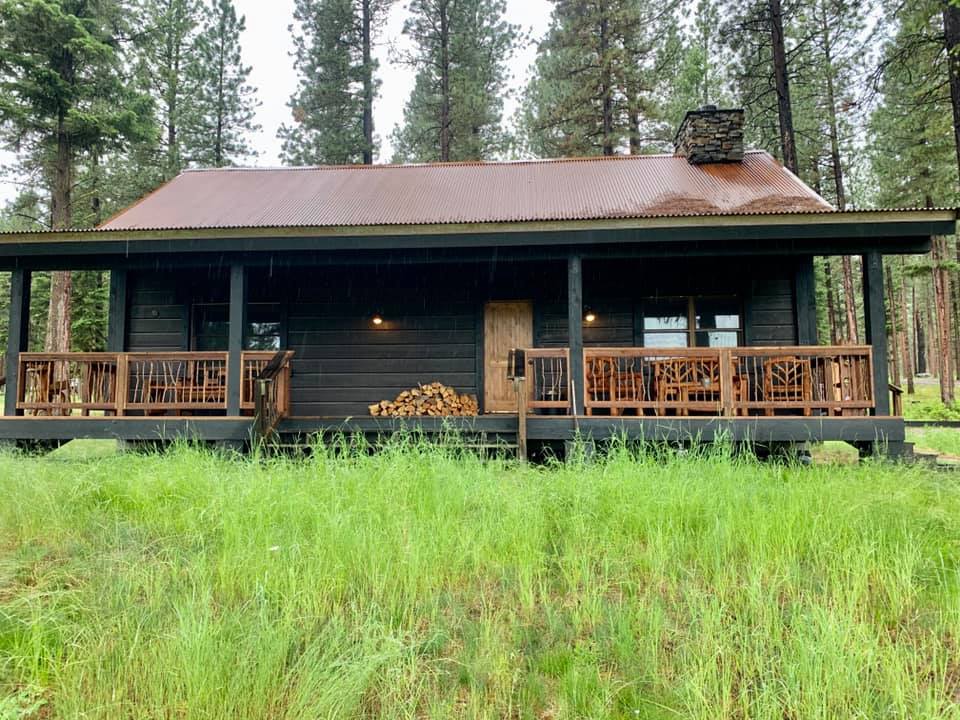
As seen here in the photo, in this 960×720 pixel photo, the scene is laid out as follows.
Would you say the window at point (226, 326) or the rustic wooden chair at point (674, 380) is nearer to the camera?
the rustic wooden chair at point (674, 380)

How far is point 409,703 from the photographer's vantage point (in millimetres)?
1836

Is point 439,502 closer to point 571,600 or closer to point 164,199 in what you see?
point 571,600

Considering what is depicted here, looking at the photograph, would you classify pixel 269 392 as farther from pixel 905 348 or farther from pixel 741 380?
pixel 905 348

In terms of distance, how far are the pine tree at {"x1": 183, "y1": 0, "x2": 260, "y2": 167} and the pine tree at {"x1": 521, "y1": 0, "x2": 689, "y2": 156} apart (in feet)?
37.7

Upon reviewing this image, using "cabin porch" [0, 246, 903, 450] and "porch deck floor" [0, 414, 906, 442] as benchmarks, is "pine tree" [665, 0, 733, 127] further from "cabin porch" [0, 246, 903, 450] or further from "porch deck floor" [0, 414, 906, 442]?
"porch deck floor" [0, 414, 906, 442]

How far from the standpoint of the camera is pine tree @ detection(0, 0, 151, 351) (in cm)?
1277

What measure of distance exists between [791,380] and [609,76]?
496 inches

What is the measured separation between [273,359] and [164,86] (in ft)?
57.0

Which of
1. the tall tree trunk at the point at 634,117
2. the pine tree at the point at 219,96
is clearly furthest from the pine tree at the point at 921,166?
the pine tree at the point at 219,96

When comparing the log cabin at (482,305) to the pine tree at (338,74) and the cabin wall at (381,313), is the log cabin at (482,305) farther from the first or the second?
the pine tree at (338,74)

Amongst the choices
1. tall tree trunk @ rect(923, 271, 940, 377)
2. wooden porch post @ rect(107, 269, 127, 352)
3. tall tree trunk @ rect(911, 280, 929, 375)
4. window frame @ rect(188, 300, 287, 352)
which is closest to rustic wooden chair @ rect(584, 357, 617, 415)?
window frame @ rect(188, 300, 287, 352)

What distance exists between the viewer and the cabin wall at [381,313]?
27.7ft

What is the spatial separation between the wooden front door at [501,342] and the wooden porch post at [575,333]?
1983 millimetres

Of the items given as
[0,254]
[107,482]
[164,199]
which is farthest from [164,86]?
[107,482]
